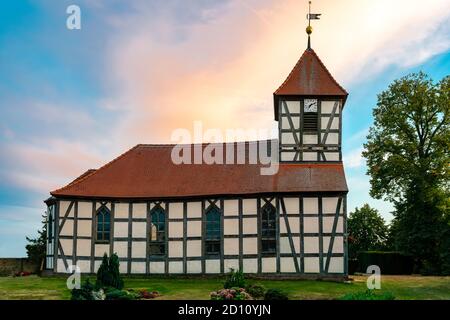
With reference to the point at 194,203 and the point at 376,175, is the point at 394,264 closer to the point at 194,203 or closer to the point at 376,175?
the point at 376,175

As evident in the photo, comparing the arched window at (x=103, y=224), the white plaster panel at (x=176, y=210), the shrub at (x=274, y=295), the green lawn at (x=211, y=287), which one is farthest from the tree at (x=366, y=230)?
the shrub at (x=274, y=295)

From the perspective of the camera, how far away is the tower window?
35125 mm

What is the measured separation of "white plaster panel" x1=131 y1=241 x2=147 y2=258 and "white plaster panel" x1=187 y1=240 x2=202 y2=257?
2517 mm

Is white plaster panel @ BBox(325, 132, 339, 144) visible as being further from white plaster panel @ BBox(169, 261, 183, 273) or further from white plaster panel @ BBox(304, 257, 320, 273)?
white plaster panel @ BBox(169, 261, 183, 273)

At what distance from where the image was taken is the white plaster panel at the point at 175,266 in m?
34.1

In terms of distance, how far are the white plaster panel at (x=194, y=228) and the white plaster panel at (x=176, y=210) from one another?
28.7 inches

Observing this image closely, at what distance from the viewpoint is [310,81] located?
36.0 meters

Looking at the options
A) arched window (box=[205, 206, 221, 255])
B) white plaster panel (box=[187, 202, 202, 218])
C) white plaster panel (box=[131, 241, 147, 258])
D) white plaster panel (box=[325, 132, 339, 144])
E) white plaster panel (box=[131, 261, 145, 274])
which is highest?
white plaster panel (box=[325, 132, 339, 144])

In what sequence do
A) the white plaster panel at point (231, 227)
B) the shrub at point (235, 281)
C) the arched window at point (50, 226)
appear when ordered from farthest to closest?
the arched window at point (50, 226)
the white plaster panel at point (231, 227)
the shrub at point (235, 281)

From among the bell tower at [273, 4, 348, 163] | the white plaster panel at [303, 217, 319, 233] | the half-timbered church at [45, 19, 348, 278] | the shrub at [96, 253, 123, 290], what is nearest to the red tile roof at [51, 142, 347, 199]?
the half-timbered church at [45, 19, 348, 278]

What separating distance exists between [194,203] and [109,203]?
4.89 m

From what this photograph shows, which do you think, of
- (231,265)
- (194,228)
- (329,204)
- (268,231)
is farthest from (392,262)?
(194,228)

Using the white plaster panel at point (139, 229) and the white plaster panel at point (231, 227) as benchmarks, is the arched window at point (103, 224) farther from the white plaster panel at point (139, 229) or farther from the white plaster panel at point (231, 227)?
the white plaster panel at point (231, 227)
